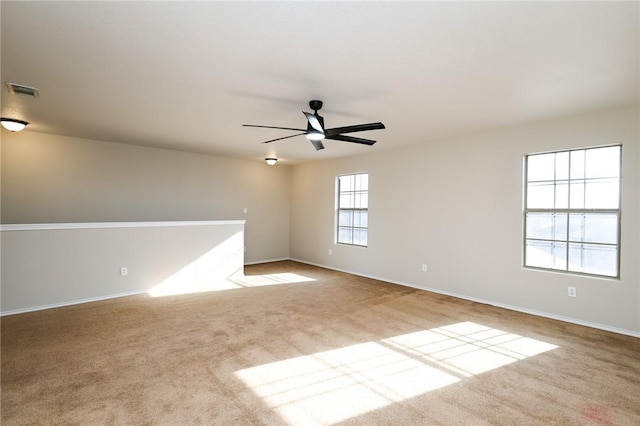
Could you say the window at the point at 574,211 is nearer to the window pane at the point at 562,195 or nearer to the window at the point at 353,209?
the window pane at the point at 562,195

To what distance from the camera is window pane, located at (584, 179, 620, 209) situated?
3.64 meters

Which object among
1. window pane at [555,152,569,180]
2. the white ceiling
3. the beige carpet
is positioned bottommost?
the beige carpet

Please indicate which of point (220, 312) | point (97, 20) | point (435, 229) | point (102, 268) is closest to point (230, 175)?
point (102, 268)

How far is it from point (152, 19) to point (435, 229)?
15.2 ft

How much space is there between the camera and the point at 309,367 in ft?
8.79

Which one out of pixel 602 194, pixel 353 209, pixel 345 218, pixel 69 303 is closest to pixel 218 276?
pixel 69 303

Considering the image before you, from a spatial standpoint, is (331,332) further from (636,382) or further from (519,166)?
(519,166)

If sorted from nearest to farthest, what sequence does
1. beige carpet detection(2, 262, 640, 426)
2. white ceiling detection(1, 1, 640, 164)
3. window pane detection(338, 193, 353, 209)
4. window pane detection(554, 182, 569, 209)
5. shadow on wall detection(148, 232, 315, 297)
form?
white ceiling detection(1, 1, 640, 164) < beige carpet detection(2, 262, 640, 426) < window pane detection(554, 182, 569, 209) < shadow on wall detection(148, 232, 315, 297) < window pane detection(338, 193, 353, 209)

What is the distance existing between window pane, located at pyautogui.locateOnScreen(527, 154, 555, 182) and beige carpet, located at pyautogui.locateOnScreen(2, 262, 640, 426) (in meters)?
1.86

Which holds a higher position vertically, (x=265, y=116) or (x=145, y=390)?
(x=265, y=116)

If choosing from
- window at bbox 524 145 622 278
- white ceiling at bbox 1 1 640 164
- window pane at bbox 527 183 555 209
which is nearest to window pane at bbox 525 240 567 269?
window at bbox 524 145 622 278

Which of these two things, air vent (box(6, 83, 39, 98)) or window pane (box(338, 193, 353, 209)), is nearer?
air vent (box(6, 83, 39, 98))

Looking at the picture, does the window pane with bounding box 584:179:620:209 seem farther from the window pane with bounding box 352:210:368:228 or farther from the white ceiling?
the window pane with bounding box 352:210:368:228

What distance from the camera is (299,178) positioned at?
26.4 ft
